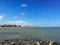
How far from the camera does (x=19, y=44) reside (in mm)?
8492

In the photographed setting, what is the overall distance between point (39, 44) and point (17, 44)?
60.9 inches

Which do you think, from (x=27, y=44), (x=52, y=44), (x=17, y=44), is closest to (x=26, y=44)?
(x=27, y=44)

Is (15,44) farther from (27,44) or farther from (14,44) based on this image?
(27,44)

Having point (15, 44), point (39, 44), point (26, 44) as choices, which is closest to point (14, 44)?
point (15, 44)

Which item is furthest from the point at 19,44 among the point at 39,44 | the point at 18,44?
the point at 39,44

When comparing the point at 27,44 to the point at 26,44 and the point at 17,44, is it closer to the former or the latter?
the point at 26,44

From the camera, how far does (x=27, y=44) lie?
8609 mm

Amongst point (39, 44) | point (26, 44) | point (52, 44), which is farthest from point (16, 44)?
point (52, 44)

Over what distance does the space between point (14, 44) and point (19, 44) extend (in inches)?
14.3

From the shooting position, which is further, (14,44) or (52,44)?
(14,44)

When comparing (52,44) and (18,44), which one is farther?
(18,44)

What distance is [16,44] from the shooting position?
8.40 metres

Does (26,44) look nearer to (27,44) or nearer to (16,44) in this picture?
(27,44)

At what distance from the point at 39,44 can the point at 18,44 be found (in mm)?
1484
